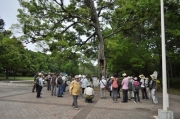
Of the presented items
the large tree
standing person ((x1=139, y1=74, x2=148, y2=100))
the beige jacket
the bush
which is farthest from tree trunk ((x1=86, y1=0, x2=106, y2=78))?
the bush

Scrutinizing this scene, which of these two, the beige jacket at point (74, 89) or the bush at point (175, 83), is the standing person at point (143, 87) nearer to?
the beige jacket at point (74, 89)

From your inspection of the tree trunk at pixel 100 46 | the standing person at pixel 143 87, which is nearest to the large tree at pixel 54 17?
the tree trunk at pixel 100 46

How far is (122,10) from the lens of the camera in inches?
803

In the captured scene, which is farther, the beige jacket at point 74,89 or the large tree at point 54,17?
the large tree at point 54,17

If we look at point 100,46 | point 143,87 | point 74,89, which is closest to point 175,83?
point 100,46

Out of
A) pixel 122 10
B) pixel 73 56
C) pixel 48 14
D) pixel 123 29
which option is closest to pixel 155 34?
pixel 123 29

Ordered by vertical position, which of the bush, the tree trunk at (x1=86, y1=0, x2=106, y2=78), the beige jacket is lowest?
the bush

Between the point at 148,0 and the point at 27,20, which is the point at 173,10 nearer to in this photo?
the point at 148,0

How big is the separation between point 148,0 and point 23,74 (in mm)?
55748

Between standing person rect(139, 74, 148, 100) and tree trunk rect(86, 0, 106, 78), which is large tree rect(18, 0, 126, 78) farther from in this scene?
standing person rect(139, 74, 148, 100)

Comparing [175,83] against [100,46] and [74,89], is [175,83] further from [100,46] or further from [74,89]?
[74,89]

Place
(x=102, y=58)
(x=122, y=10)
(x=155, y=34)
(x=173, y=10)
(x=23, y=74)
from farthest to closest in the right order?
(x=23, y=74) < (x=155, y=34) < (x=173, y=10) < (x=102, y=58) < (x=122, y=10)

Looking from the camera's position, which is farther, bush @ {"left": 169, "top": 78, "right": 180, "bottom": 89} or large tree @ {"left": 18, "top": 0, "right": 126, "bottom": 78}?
bush @ {"left": 169, "top": 78, "right": 180, "bottom": 89}

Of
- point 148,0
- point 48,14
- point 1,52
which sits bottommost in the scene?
point 1,52
